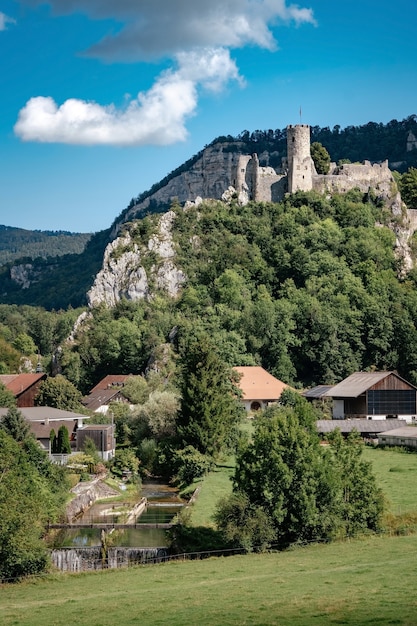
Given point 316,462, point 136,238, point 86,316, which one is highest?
point 136,238

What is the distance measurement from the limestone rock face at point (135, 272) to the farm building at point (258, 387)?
16388 millimetres

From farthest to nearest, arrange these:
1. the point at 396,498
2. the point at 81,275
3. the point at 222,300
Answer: the point at 81,275 < the point at 222,300 < the point at 396,498

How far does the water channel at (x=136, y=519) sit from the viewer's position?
123ft

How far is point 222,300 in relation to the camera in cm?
8381

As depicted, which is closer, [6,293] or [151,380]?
[151,380]

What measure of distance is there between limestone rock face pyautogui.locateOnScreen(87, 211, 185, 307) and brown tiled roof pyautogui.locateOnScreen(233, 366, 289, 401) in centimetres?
1623

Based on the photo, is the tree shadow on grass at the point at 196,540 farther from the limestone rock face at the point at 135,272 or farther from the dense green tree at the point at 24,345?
the dense green tree at the point at 24,345

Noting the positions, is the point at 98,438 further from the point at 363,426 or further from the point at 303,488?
the point at 303,488

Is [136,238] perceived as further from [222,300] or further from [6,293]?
[6,293]

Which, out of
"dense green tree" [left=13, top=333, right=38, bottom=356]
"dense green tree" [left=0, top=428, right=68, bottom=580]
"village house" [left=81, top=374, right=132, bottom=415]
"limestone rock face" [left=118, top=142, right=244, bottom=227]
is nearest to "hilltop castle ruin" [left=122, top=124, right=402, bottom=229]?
"village house" [left=81, top=374, right=132, bottom=415]

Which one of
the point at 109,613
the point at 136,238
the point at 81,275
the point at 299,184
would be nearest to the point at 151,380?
the point at 136,238

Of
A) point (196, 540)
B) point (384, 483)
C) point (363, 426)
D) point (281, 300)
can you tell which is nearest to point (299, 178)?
point (281, 300)

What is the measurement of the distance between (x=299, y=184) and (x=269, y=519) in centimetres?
6564

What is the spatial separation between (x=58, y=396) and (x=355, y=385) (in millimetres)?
20053
